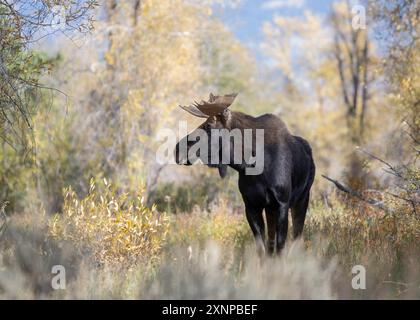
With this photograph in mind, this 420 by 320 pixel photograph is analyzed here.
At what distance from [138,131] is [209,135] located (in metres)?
7.34

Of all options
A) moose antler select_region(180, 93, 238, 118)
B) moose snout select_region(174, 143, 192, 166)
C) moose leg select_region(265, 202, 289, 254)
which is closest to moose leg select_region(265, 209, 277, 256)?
moose leg select_region(265, 202, 289, 254)

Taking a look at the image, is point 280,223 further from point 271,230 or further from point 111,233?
point 111,233

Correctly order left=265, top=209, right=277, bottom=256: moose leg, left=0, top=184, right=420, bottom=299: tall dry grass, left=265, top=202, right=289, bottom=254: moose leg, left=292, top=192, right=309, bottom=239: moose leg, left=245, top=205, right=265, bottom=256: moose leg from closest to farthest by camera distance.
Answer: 1. left=0, top=184, right=420, bottom=299: tall dry grass
2. left=265, top=202, right=289, bottom=254: moose leg
3. left=245, top=205, right=265, bottom=256: moose leg
4. left=265, top=209, right=277, bottom=256: moose leg
5. left=292, top=192, right=309, bottom=239: moose leg

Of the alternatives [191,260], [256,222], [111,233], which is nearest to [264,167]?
[256,222]

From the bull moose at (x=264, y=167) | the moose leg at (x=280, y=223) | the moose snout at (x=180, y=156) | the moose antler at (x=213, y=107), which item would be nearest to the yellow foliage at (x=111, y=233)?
the moose snout at (x=180, y=156)

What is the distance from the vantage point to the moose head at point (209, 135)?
7.29 metres

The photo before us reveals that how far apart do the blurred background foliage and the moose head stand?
737 mm

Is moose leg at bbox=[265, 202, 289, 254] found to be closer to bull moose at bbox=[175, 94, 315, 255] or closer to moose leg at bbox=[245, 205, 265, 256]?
bull moose at bbox=[175, 94, 315, 255]

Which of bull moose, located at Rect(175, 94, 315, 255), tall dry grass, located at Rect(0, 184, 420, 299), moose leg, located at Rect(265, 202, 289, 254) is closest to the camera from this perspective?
tall dry grass, located at Rect(0, 184, 420, 299)

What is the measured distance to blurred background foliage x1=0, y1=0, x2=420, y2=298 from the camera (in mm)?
7430

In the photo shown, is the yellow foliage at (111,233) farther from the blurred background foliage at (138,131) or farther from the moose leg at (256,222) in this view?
the moose leg at (256,222)
